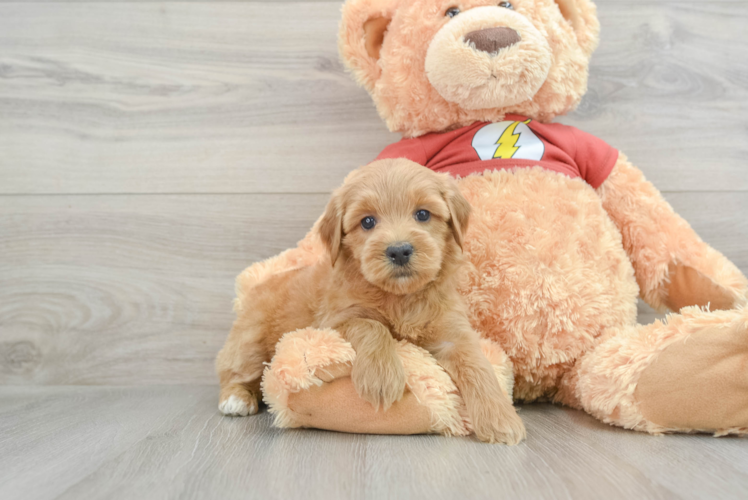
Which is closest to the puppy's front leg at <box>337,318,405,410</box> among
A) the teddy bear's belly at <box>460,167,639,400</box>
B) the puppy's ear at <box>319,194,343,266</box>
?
the puppy's ear at <box>319,194,343,266</box>

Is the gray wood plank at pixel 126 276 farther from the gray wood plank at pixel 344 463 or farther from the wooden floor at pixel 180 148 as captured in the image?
the gray wood plank at pixel 344 463

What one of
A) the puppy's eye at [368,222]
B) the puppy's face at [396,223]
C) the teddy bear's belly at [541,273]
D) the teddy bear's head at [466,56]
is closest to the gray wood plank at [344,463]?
the teddy bear's belly at [541,273]

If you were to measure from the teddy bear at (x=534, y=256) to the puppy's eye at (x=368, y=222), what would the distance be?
258 millimetres

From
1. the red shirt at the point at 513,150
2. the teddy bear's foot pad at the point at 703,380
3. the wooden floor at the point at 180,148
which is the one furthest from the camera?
the wooden floor at the point at 180,148

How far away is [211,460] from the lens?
3.26 feet

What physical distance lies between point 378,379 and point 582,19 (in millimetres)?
1146

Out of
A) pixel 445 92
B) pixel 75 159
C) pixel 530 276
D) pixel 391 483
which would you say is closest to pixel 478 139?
pixel 445 92

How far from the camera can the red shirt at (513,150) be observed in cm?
143

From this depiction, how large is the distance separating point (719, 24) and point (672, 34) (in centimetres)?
15

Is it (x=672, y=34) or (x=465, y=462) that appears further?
(x=672, y=34)

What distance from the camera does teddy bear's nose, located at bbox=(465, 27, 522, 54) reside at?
131 centimetres

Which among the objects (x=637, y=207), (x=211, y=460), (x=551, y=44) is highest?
(x=551, y=44)

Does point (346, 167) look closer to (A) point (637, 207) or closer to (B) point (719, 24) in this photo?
(A) point (637, 207)

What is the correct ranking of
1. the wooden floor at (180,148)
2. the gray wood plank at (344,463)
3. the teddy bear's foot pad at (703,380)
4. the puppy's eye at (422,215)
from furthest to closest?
the wooden floor at (180,148)
the puppy's eye at (422,215)
the teddy bear's foot pad at (703,380)
the gray wood plank at (344,463)
